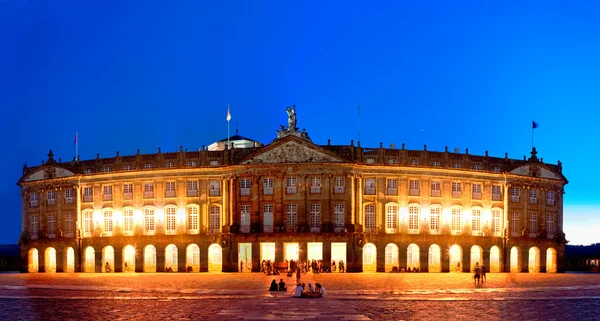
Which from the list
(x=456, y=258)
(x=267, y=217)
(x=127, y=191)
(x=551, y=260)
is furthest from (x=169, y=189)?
(x=551, y=260)

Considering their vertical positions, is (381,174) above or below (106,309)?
above

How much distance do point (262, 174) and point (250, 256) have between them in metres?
7.77

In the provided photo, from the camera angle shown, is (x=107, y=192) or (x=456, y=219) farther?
(x=107, y=192)

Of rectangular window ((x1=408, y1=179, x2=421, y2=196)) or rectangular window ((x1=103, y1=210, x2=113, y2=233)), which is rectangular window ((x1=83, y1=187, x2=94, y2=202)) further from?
rectangular window ((x1=408, y1=179, x2=421, y2=196))

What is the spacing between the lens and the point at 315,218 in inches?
2665

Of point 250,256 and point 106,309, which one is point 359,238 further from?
point 106,309

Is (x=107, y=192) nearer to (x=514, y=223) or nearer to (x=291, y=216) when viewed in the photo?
(x=291, y=216)

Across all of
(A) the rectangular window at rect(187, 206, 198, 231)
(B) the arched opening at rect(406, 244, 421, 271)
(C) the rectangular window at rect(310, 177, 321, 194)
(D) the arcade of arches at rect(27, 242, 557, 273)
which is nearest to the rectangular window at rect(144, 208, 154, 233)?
(D) the arcade of arches at rect(27, 242, 557, 273)

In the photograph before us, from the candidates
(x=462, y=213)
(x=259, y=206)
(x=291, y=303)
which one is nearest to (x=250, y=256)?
(x=259, y=206)

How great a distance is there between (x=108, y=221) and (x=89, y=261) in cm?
477

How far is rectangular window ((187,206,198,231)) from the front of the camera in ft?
233

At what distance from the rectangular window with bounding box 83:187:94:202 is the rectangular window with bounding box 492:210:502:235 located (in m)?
40.8

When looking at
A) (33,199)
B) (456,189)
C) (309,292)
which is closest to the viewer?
(309,292)

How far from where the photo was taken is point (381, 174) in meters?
69.1
